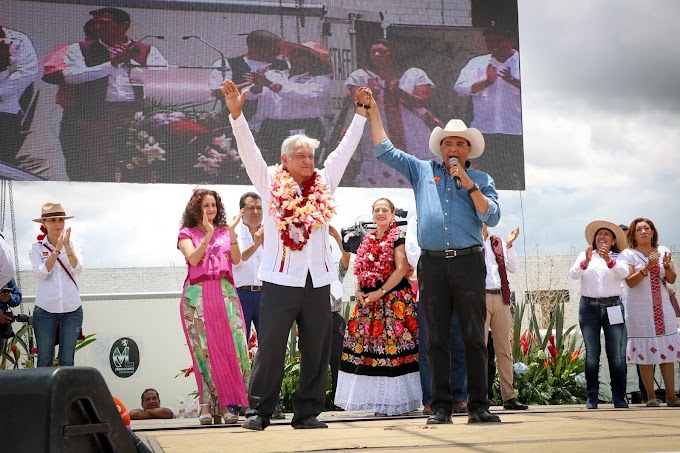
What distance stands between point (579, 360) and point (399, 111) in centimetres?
393

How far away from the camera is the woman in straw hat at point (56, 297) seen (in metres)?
6.64

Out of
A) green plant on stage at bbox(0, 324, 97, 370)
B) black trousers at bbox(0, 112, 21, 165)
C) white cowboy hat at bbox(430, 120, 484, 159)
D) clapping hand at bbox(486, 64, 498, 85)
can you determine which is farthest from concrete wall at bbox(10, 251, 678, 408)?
white cowboy hat at bbox(430, 120, 484, 159)

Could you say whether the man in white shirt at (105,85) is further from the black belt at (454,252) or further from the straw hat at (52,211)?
the black belt at (454,252)

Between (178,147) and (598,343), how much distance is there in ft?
17.7

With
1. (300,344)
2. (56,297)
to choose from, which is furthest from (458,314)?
(56,297)

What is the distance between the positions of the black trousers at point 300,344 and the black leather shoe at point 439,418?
1.95 ft

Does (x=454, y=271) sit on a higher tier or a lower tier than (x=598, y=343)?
higher

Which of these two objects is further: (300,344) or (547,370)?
(547,370)

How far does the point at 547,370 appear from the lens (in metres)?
8.43

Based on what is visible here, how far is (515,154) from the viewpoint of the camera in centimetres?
1127

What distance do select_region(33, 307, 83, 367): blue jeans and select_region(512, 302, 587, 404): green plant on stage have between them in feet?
12.9

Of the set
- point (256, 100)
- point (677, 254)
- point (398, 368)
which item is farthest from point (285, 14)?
point (677, 254)

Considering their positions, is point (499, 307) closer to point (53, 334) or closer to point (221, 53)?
point (53, 334)

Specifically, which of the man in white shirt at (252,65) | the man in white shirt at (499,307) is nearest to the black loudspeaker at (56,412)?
the man in white shirt at (499,307)
